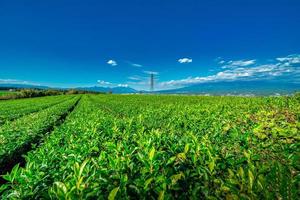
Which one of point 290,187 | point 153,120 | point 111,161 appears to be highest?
point 290,187

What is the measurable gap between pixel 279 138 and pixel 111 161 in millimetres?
3142

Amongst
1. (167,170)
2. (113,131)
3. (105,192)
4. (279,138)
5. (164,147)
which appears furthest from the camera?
(113,131)

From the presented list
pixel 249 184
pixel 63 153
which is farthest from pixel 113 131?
pixel 249 184

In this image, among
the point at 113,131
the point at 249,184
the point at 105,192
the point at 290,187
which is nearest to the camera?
the point at 290,187

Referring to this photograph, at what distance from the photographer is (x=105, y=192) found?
2055 mm

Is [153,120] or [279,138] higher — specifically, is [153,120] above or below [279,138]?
below

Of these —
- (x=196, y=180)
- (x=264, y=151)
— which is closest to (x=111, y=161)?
(x=196, y=180)

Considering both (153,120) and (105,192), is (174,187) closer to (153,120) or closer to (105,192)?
(105,192)

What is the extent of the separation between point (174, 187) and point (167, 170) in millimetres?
206

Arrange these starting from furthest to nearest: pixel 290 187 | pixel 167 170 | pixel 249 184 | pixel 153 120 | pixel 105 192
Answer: pixel 153 120 < pixel 167 170 < pixel 105 192 < pixel 249 184 < pixel 290 187

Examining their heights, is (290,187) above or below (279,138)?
above

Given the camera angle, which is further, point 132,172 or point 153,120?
point 153,120

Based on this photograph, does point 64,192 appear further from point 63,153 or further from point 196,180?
point 63,153

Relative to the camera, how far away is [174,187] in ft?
7.03
